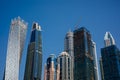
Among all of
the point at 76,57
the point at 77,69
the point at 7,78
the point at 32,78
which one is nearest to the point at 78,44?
the point at 76,57

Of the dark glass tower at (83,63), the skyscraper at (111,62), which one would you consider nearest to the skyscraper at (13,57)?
the dark glass tower at (83,63)

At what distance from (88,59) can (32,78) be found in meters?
53.5

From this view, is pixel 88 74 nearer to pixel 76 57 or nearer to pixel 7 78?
pixel 76 57

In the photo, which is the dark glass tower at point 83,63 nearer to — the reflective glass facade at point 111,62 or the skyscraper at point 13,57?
the reflective glass facade at point 111,62

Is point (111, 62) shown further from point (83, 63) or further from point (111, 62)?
point (83, 63)

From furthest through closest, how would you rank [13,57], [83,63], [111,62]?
[13,57] < [83,63] < [111,62]

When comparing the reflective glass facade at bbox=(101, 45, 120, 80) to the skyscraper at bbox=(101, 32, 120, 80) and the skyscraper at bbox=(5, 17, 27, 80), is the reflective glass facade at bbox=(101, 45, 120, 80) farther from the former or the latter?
the skyscraper at bbox=(5, 17, 27, 80)

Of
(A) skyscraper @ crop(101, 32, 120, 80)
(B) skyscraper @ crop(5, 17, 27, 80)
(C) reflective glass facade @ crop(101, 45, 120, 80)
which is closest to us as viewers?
(C) reflective glass facade @ crop(101, 45, 120, 80)

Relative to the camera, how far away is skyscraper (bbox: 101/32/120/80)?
566ft

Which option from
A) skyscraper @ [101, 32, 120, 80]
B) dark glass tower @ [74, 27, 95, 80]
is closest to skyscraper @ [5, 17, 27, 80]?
dark glass tower @ [74, 27, 95, 80]

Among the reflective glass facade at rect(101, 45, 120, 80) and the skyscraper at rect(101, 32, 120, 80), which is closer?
the reflective glass facade at rect(101, 45, 120, 80)

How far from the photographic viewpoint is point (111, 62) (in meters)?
179

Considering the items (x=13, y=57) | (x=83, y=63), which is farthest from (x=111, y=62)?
(x=13, y=57)

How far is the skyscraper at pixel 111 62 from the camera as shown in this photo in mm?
172462
